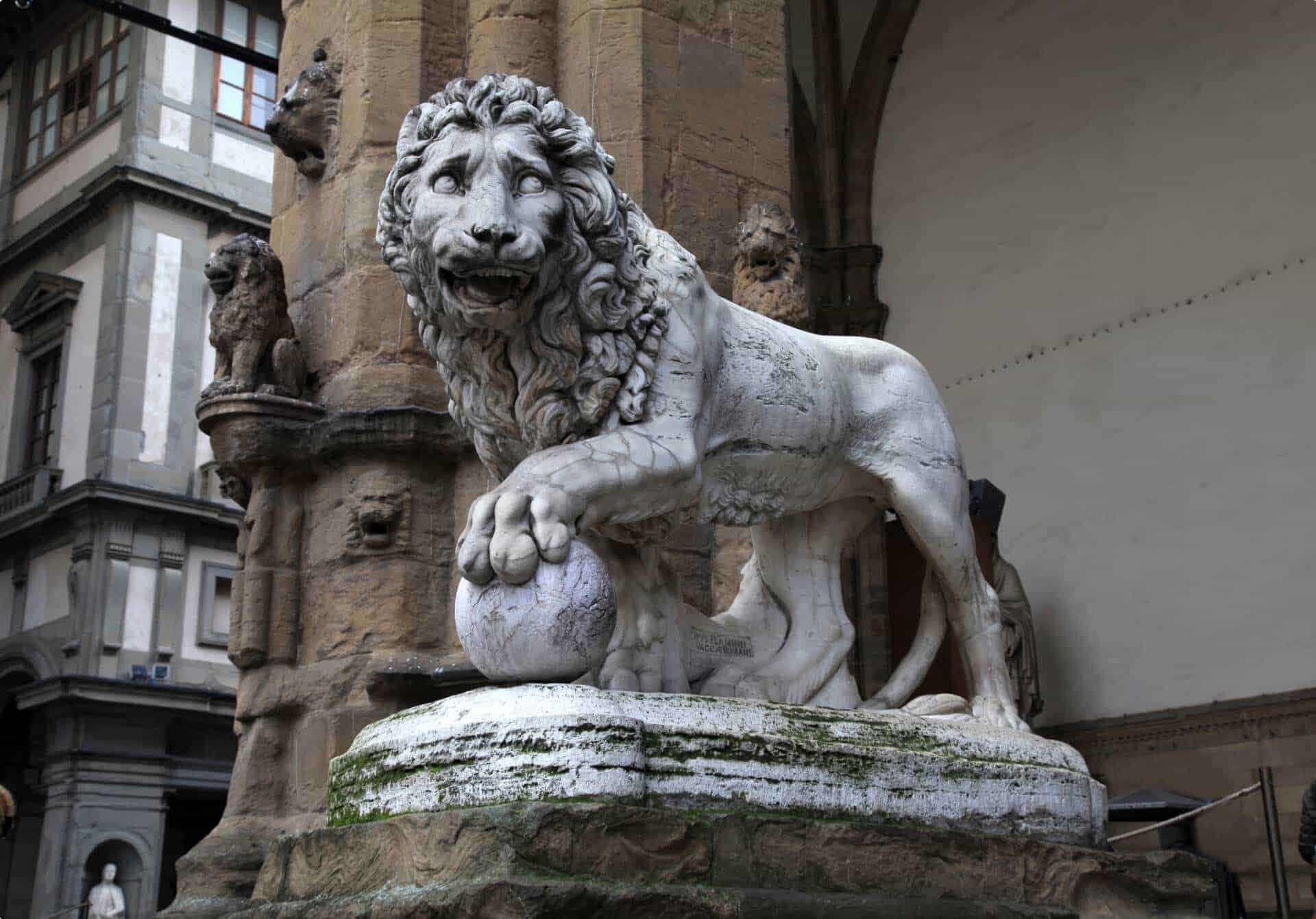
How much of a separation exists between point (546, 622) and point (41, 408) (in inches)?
783

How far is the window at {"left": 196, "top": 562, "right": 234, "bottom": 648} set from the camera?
19594 mm

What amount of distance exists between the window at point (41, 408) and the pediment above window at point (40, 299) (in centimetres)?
51

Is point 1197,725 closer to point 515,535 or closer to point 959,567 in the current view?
point 959,567

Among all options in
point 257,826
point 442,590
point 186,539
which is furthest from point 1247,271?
point 186,539

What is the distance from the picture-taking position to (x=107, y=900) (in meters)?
16.9

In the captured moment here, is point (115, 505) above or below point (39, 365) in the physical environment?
below

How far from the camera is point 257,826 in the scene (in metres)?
4.94

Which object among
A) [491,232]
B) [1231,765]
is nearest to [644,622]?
[491,232]

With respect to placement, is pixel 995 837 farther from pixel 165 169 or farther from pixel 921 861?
pixel 165 169

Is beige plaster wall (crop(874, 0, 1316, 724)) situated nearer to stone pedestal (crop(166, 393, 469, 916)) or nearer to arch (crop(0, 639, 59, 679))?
stone pedestal (crop(166, 393, 469, 916))

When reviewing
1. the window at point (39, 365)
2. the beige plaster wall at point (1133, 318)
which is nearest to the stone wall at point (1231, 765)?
the beige plaster wall at point (1133, 318)

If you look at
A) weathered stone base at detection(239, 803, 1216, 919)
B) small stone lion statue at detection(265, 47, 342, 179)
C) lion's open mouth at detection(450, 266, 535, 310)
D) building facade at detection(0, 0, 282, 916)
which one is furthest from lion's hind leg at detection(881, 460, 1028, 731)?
building facade at detection(0, 0, 282, 916)

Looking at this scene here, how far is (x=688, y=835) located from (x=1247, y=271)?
791 centimetres

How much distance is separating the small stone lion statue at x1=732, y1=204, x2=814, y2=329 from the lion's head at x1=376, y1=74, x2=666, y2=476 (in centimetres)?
146
